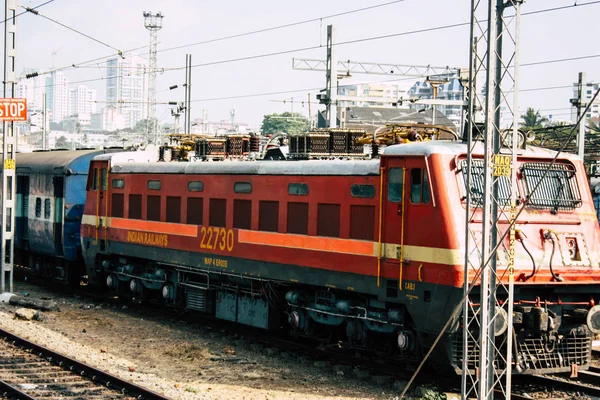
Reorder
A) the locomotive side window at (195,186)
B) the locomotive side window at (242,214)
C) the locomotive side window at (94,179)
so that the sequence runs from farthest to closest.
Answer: the locomotive side window at (94,179)
the locomotive side window at (195,186)
the locomotive side window at (242,214)

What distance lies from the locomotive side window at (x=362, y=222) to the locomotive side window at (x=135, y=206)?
8177 millimetres

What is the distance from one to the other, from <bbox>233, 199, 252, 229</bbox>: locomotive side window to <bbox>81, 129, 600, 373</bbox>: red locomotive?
4cm

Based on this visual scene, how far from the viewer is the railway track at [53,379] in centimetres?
1367

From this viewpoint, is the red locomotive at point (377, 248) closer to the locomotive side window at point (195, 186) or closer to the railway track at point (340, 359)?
the locomotive side window at point (195, 186)

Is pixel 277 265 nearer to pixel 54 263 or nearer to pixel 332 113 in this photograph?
pixel 54 263

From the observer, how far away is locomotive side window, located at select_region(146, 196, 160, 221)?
21438 millimetres

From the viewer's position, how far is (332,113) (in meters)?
31.9

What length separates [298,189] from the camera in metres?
17.0

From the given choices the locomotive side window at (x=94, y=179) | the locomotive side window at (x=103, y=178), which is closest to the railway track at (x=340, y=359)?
the locomotive side window at (x=103, y=178)

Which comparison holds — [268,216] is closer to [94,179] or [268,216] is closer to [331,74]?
[94,179]

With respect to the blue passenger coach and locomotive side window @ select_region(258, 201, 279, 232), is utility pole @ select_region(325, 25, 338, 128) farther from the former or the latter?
locomotive side window @ select_region(258, 201, 279, 232)

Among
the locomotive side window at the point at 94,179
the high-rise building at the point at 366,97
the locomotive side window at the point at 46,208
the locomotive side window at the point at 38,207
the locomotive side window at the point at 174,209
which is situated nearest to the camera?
the locomotive side window at the point at 174,209

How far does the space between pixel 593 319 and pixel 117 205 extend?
1324 centimetres

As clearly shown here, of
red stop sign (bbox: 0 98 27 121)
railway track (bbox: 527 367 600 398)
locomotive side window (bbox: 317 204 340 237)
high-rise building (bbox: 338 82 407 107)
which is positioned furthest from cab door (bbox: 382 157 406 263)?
high-rise building (bbox: 338 82 407 107)
